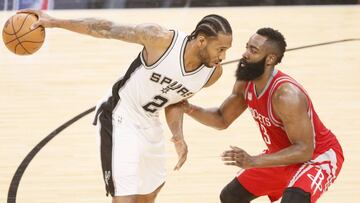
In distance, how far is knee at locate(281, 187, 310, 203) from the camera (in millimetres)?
4883

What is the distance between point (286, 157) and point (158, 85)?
980 millimetres

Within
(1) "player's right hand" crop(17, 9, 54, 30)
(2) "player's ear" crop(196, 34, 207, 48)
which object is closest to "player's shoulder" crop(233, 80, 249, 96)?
(2) "player's ear" crop(196, 34, 207, 48)

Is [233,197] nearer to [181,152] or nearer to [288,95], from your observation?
[181,152]

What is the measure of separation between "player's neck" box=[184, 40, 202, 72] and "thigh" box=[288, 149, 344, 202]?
1004mm

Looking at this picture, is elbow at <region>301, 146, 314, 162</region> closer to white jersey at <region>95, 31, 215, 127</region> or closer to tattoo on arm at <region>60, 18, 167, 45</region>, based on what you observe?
white jersey at <region>95, 31, 215, 127</region>

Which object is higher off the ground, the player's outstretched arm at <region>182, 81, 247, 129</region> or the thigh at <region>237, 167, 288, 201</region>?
the player's outstretched arm at <region>182, 81, 247, 129</region>

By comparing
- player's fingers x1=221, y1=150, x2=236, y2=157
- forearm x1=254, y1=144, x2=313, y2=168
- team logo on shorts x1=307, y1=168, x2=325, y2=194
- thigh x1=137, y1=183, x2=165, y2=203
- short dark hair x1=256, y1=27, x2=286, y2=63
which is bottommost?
thigh x1=137, y1=183, x2=165, y2=203

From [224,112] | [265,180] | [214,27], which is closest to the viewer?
[214,27]

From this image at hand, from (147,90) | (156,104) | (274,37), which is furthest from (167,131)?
(274,37)

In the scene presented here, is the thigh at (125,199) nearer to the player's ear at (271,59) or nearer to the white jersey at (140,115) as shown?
the white jersey at (140,115)

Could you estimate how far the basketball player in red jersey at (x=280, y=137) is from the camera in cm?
495

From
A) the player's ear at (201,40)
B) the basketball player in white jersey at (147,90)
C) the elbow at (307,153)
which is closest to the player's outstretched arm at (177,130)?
the basketball player in white jersey at (147,90)

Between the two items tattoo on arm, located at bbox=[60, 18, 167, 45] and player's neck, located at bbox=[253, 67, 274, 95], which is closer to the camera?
tattoo on arm, located at bbox=[60, 18, 167, 45]

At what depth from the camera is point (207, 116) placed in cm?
557
